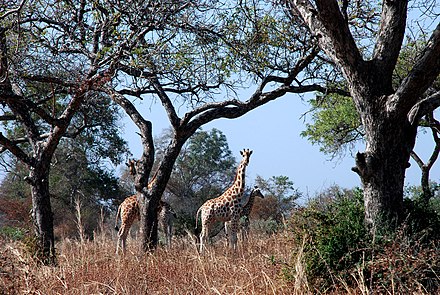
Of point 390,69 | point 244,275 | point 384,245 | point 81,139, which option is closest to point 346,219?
point 384,245

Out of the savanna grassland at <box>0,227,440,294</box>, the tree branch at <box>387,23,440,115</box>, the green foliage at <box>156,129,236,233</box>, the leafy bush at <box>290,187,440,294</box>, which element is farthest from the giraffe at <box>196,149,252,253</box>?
the green foliage at <box>156,129,236,233</box>

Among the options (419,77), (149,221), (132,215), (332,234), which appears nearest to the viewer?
(332,234)

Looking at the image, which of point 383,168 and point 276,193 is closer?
point 383,168

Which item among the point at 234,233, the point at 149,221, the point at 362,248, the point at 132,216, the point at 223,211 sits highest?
the point at 223,211

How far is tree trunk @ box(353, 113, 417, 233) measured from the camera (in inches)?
298

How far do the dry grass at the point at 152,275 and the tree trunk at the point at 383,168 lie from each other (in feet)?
3.92

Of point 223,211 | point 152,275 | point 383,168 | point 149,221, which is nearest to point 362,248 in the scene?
point 383,168

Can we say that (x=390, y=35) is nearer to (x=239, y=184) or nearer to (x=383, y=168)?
(x=383, y=168)

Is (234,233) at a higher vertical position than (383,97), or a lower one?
lower

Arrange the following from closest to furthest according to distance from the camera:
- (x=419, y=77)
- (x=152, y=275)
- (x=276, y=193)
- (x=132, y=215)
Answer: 1. (x=419, y=77)
2. (x=152, y=275)
3. (x=132, y=215)
4. (x=276, y=193)

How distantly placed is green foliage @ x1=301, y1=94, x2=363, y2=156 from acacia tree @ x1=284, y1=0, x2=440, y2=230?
851 centimetres

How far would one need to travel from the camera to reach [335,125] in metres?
17.8

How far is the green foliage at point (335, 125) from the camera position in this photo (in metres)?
17.4

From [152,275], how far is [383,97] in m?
3.70
